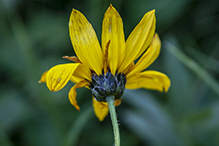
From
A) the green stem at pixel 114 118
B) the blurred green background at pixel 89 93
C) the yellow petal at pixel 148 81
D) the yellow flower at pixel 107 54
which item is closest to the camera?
the green stem at pixel 114 118

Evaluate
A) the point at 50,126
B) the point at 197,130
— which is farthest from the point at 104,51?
the point at 50,126

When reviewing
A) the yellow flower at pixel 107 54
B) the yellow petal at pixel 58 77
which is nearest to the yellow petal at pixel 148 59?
the yellow flower at pixel 107 54

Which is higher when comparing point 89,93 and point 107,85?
point 107,85

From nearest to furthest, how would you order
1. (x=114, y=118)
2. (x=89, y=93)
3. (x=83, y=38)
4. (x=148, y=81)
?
(x=114, y=118) < (x=83, y=38) < (x=148, y=81) < (x=89, y=93)

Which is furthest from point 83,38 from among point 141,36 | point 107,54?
point 141,36

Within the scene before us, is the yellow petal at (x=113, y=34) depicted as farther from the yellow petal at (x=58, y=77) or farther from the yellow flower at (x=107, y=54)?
the yellow petal at (x=58, y=77)

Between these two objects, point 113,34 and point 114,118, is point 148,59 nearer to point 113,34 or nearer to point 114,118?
point 113,34
